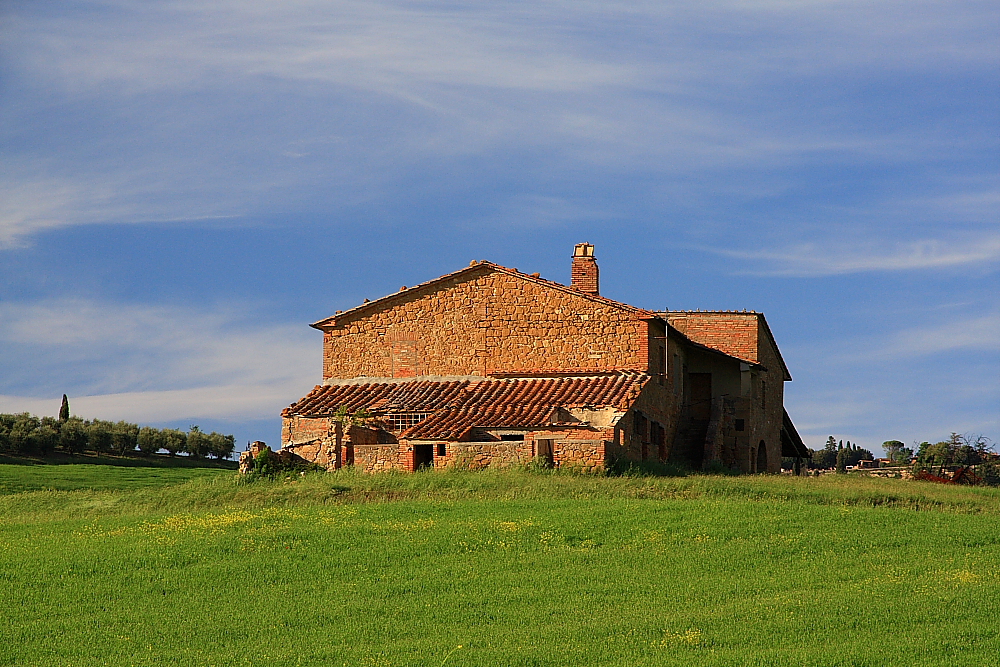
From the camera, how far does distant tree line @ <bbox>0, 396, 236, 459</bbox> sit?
6009 cm

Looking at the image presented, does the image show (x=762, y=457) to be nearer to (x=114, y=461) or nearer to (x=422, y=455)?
(x=422, y=455)

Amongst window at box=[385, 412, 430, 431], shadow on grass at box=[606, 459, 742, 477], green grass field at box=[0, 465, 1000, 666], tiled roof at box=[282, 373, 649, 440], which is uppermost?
tiled roof at box=[282, 373, 649, 440]

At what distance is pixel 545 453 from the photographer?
1196 inches

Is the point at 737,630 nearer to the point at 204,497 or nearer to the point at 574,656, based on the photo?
the point at 574,656

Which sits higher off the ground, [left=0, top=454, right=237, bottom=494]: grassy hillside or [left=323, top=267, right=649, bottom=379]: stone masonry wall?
[left=323, top=267, right=649, bottom=379]: stone masonry wall

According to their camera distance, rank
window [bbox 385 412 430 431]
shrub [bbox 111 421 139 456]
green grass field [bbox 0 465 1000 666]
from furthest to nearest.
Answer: shrub [bbox 111 421 139 456]
window [bbox 385 412 430 431]
green grass field [bbox 0 465 1000 666]

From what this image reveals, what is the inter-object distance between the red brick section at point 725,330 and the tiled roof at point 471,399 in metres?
8.78

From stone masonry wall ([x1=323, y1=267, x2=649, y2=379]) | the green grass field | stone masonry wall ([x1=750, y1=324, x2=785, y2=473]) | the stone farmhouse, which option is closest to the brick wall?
stone masonry wall ([x1=750, y1=324, x2=785, y2=473])

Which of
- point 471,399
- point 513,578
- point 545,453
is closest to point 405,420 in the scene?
point 471,399

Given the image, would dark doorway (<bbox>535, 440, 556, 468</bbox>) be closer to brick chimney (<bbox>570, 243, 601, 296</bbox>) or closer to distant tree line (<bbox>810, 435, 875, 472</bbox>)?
brick chimney (<bbox>570, 243, 601, 296</bbox>)

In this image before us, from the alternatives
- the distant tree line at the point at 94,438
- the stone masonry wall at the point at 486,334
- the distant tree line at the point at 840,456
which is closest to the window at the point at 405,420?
the stone masonry wall at the point at 486,334

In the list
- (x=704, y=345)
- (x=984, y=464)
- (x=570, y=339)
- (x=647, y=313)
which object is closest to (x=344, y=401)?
(x=570, y=339)

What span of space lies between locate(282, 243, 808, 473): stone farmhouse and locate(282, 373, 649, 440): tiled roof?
58 millimetres

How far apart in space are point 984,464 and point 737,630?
168 ft
